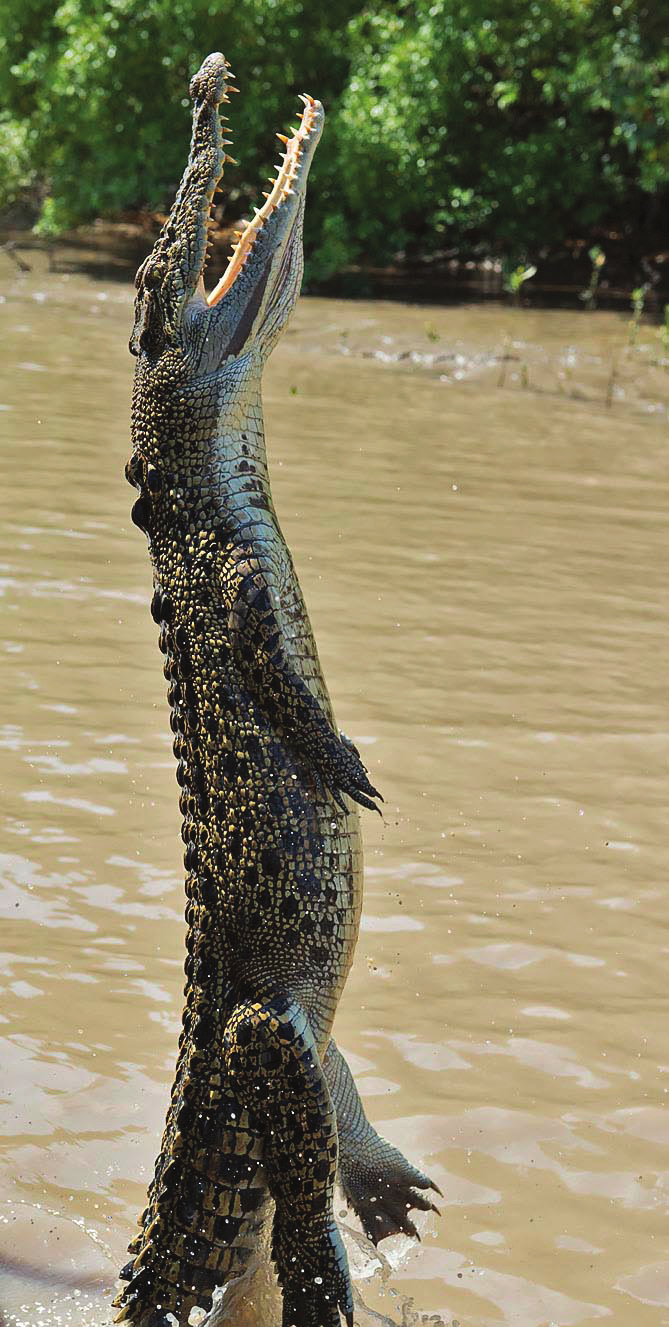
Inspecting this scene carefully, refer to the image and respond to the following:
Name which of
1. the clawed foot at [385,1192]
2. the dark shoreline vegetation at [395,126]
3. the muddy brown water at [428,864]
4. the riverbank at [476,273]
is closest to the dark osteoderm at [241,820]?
the clawed foot at [385,1192]

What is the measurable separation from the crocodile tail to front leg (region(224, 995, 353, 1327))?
0.07 metres

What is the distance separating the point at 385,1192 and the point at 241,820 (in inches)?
40.5

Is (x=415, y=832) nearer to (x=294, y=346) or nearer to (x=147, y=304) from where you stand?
(x=147, y=304)

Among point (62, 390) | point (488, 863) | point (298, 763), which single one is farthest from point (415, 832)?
point (62, 390)

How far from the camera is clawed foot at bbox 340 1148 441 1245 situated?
3340 millimetres

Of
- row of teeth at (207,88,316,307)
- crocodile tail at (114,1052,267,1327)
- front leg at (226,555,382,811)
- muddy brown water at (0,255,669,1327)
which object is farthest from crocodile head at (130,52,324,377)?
muddy brown water at (0,255,669,1327)

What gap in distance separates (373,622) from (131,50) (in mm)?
11700

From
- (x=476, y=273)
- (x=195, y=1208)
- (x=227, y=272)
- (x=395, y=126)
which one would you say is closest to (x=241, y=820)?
(x=195, y=1208)

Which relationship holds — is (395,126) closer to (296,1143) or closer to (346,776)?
(346,776)

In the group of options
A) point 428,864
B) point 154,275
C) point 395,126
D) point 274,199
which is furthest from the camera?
point 395,126

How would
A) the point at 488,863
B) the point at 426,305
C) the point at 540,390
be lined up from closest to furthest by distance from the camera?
the point at 488,863 < the point at 540,390 < the point at 426,305

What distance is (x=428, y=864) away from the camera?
5.02 m

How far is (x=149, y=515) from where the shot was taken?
3.27m

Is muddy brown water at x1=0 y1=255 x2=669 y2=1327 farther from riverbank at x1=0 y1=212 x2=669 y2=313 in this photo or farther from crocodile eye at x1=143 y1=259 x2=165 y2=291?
riverbank at x1=0 y1=212 x2=669 y2=313
